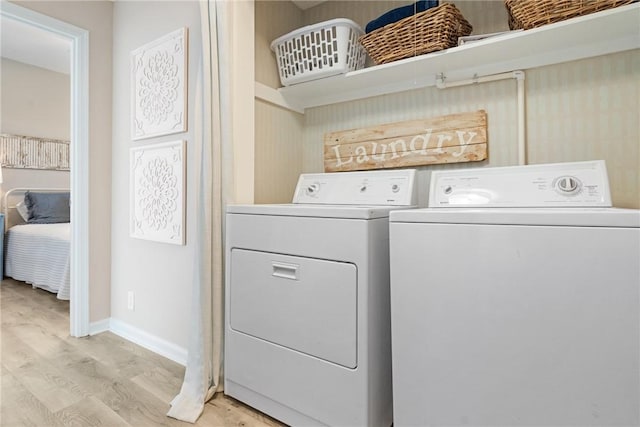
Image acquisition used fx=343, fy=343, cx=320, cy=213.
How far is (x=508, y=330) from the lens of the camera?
3.16 ft

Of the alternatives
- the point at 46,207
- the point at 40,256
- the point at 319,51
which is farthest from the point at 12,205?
the point at 319,51

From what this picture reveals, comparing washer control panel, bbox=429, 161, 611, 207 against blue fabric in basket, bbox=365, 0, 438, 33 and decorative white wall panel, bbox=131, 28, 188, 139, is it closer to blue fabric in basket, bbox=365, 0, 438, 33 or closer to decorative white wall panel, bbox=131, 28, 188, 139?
blue fabric in basket, bbox=365, 0, 438, 33

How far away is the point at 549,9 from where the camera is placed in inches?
50.4

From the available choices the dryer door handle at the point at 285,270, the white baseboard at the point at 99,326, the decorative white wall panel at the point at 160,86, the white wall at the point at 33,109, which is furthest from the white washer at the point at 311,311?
the white wall at the point at 33,109

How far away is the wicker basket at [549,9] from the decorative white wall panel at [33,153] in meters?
5.14

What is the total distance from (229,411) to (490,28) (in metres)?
2.13

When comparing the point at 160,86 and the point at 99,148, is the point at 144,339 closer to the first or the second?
the point at 99,148

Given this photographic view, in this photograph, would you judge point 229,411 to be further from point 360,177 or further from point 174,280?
point 360,177

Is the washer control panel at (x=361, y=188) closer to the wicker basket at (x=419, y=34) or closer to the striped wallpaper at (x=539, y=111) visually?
the striped wallpaper at (x=539, y=111)

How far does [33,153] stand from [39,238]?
1506 mm

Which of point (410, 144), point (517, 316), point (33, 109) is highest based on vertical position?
point (33, 109)

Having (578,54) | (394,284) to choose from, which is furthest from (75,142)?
(578,54)

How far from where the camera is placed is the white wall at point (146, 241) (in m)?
1.93

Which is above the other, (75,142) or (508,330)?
(75,142)
